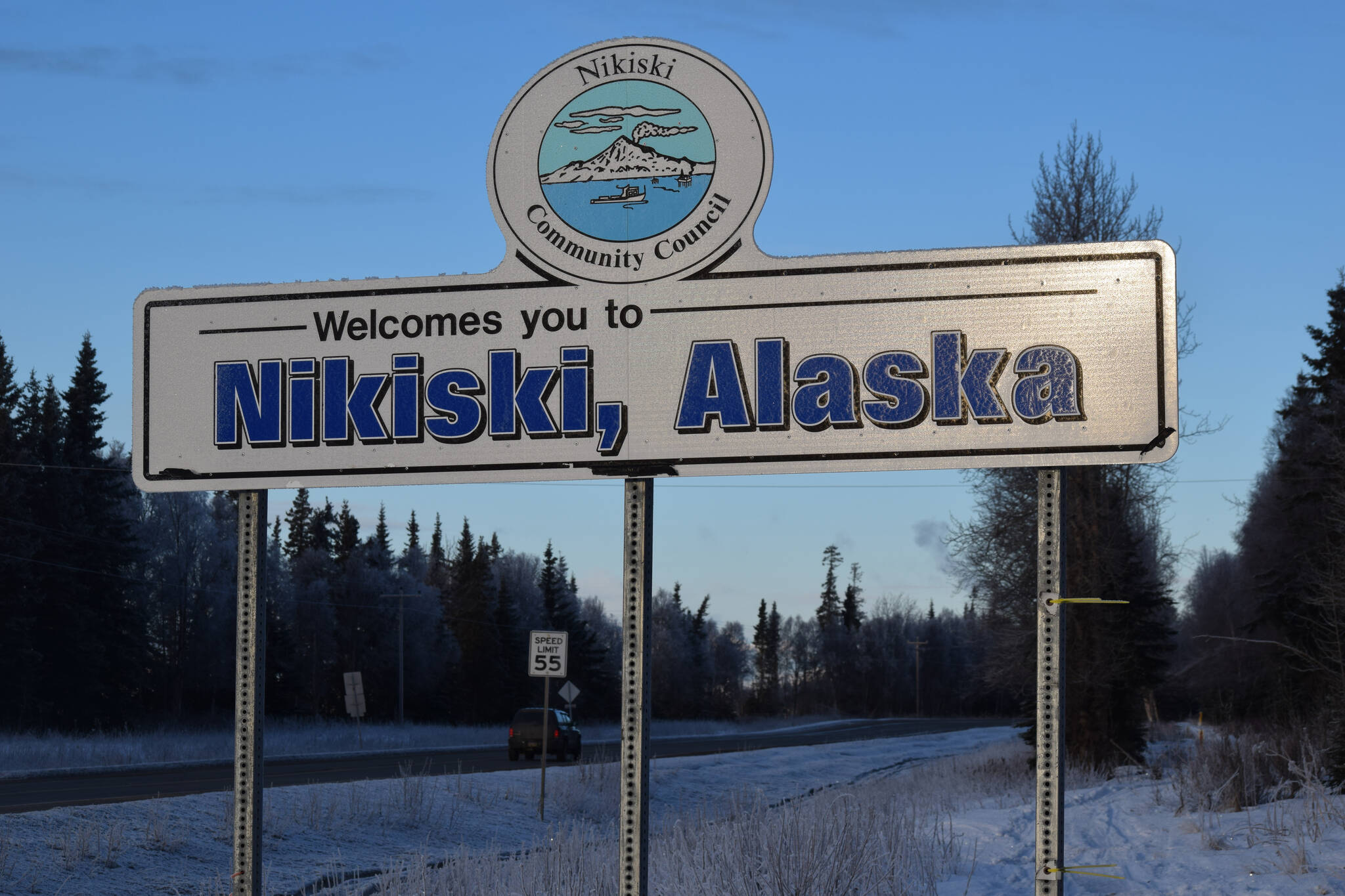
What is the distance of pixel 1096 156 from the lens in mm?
26312

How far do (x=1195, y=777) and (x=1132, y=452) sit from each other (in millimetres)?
12957

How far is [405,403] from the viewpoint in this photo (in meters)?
5.27

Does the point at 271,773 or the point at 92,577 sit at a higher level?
the point at 92,577

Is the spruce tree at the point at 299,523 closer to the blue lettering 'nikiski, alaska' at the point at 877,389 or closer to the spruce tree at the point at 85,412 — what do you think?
the spruce tree at the point at 85,412

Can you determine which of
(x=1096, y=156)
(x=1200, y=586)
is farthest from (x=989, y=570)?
(x=1200, y=586)

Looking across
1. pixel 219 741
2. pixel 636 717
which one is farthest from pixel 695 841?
pixel 219 741

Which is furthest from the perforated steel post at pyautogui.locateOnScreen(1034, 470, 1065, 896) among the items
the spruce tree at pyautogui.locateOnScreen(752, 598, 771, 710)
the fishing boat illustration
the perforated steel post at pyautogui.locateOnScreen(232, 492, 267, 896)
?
the spruce tree at pyautogui.locateOnScreen(752, 598, 771, 710)

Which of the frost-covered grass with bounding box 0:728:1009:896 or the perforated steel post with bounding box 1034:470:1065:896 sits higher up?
the perforated steel post with bounding box 1034:470:1065:896

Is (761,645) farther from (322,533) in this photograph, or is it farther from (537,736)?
(537,736)

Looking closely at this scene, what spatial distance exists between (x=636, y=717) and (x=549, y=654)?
15372mm

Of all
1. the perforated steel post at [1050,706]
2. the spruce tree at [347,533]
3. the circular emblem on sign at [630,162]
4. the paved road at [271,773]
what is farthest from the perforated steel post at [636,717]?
the spruce tree at [347,533]

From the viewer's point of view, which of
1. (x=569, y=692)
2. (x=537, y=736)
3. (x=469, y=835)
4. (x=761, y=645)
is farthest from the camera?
(x=761, y=645)

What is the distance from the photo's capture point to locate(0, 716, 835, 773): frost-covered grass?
2861 cm

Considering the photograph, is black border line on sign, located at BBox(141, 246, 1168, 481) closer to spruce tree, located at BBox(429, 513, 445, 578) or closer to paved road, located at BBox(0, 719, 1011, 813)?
paved road, located at BBox(0, 719, 1011, 813)
